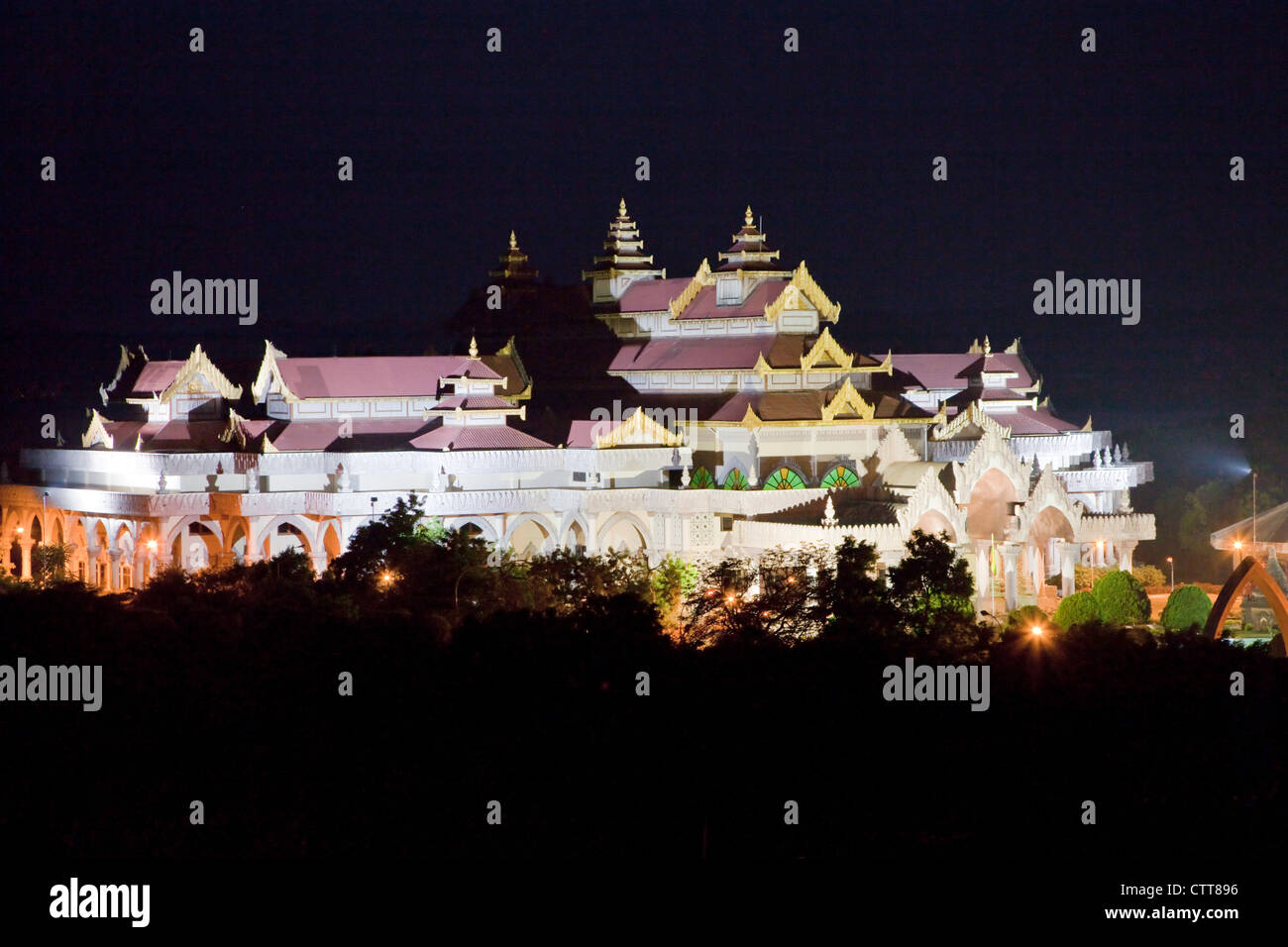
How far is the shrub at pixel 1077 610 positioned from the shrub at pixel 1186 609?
5.97 feet

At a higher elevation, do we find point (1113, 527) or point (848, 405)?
point (848, 405)

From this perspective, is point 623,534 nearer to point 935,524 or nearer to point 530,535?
point 530,535

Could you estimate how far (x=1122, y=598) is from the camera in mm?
60812

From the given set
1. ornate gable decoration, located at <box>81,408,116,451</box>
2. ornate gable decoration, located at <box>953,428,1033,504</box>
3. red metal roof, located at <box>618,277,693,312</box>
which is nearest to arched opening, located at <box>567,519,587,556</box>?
ornate gable decoration, located at <box>953,428,1033,504</box>

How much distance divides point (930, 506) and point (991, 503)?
3278 mm

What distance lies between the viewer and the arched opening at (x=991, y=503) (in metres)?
65.8

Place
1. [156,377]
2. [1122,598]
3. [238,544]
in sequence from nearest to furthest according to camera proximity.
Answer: [1122,598] < [238,544] < [156,377]

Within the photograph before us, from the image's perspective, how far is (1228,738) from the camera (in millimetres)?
41875

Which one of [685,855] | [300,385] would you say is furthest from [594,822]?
[300,385]

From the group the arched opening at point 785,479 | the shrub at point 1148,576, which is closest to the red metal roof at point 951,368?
the shrub at point 1148,576

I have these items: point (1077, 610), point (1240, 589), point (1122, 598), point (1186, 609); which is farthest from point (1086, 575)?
point (1240, 589)

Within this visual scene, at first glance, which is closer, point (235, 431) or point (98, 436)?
point (235, 431)
